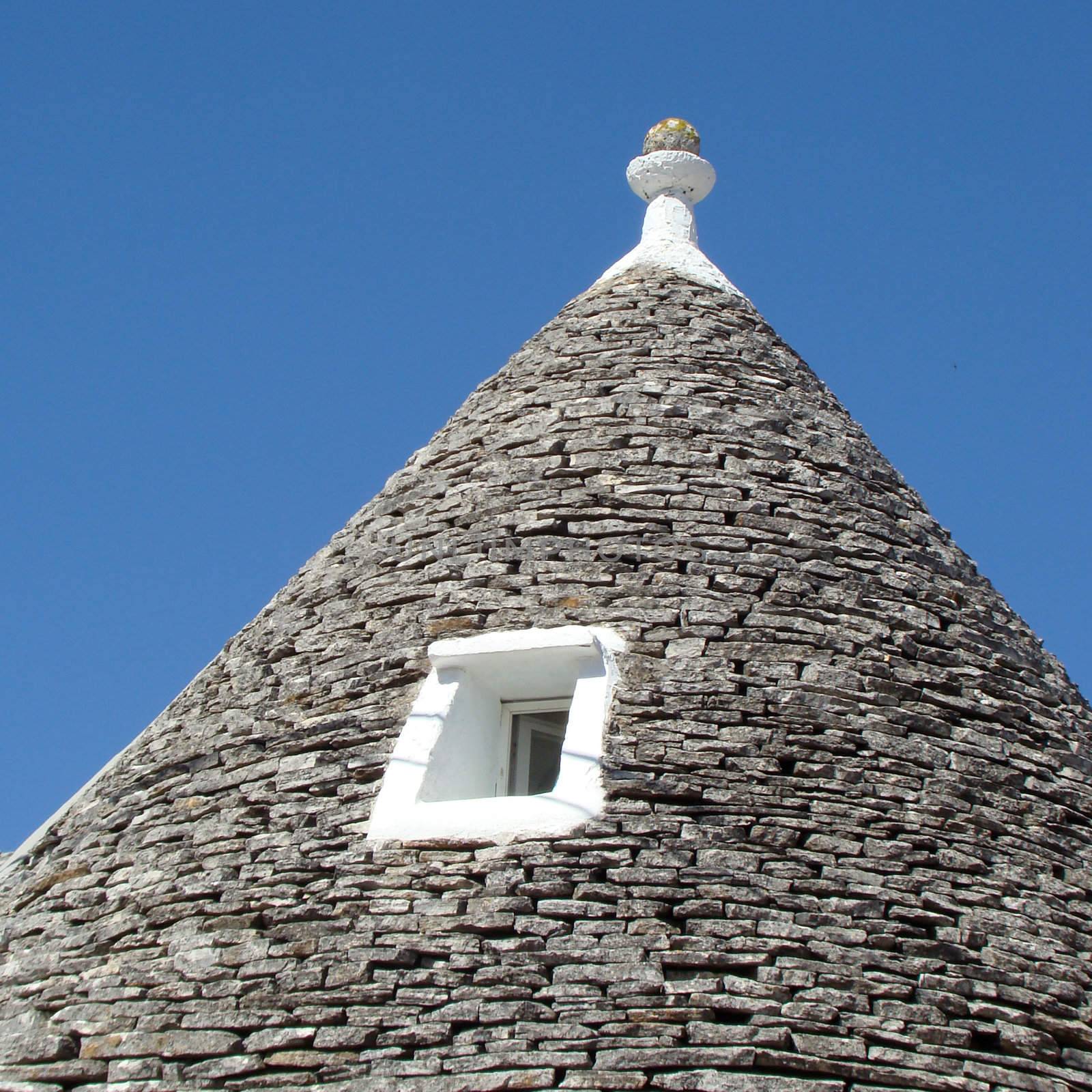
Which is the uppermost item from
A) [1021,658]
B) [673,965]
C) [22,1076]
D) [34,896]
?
[1021,658]

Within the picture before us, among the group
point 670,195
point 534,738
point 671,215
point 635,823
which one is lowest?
point 635,823

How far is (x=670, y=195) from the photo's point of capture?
1099 cm

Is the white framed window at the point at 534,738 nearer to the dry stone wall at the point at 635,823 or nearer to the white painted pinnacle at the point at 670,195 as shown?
the dry stone wall at the point at 635,823

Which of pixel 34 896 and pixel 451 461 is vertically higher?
pixel 451 461

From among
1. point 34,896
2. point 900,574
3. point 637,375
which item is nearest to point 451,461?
point 637,375

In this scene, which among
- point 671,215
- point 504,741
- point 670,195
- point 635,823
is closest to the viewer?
point 635,823

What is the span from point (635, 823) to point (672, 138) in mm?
5714

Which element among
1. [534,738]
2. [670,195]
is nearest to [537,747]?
[534,738]

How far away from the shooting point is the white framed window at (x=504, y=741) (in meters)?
7.16

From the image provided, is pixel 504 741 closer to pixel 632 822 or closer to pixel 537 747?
pixel 537 747

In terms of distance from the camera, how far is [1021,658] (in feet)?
28.4

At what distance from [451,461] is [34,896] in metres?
3.12

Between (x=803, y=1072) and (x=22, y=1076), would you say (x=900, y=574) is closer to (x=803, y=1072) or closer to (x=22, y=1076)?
(x=803, y=1072)

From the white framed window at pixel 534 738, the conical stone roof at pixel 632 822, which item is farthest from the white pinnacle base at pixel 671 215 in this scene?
the white framed window at pixel 534 738
